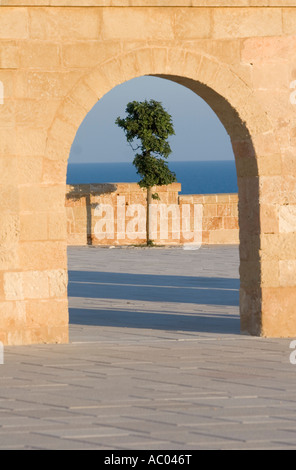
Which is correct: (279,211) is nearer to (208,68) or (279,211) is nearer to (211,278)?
(208,68)

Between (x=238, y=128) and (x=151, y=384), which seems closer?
(x=151, y=384)

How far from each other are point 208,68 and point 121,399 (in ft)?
13.1

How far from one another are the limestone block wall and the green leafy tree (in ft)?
3.47

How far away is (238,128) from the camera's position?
9.79 m

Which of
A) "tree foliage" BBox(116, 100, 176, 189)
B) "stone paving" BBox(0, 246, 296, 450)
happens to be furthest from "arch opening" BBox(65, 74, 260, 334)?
"tree foliage" BBox(116, 100, 176, 189)

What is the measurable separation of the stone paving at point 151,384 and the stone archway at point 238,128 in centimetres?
48

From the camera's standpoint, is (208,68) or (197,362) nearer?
(197,362)

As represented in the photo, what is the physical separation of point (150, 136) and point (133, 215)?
227 cm

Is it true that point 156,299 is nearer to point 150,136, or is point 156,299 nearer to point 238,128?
point 238,128

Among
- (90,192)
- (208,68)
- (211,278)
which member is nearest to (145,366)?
(208,68)

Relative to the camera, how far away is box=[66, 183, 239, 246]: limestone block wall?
23.4m

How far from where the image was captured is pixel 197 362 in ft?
26.9

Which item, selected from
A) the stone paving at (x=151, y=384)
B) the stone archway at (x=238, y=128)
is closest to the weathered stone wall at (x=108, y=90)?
the stone archway at (x=238, y=128)

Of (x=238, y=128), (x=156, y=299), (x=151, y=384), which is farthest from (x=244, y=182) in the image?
(x=156, y=299)
